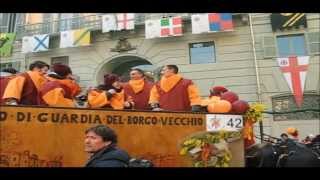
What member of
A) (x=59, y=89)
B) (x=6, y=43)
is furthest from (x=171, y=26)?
(x=59, y=89)

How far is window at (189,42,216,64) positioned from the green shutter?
6.10 feet

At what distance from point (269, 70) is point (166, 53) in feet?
7.68

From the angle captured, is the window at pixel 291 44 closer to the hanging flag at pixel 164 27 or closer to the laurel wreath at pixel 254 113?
the hanging flag at pixel 164 27

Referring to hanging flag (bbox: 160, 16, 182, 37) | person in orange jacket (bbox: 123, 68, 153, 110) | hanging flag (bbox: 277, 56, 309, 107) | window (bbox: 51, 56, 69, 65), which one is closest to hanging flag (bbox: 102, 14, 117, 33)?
window (bbox: 51, 56, 69, 65)

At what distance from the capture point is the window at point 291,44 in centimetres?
877

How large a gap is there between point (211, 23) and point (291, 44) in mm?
1626

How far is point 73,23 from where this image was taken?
34.0 feet

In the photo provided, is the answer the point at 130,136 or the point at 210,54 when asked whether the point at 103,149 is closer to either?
the point at 130,136

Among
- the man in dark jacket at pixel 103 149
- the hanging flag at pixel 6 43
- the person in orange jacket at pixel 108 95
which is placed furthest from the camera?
the hanging flag at pixel 6 43

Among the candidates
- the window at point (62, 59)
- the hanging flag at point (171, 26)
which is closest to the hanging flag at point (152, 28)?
the hanging flag at point (171, 26)

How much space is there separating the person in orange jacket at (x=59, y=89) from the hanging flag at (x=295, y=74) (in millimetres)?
4249

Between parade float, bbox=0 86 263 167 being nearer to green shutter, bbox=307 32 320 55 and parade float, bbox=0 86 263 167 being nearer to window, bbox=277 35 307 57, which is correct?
window, bbox=277 35 307 57
